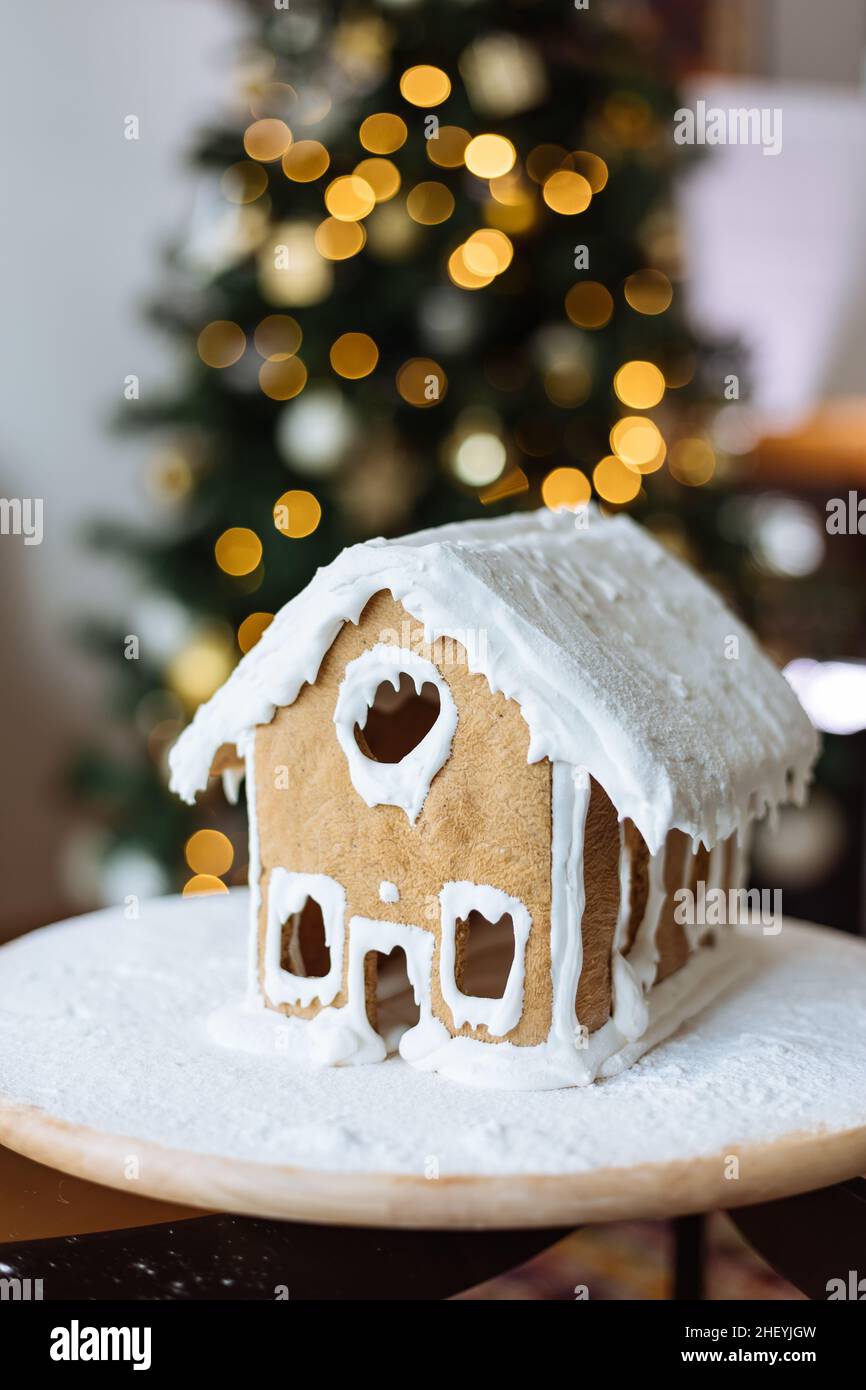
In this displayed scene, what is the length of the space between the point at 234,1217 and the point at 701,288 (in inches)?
105

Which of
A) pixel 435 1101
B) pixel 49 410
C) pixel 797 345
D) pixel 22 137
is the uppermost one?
pixel 22 137

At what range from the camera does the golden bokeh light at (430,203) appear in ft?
7.10

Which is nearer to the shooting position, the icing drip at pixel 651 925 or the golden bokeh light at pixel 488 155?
the icing drip at pixel 651 925

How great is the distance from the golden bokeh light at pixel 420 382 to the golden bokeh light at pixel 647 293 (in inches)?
13.6

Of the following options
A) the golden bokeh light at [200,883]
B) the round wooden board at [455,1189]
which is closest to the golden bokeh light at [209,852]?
A: the golden bokeh light at [200,883]

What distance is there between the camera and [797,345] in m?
3.08

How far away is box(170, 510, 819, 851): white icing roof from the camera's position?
91cm

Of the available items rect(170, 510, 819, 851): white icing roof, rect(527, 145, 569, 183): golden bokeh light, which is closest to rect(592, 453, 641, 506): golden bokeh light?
rect(527, 145, 569, 183): golden bokeh light

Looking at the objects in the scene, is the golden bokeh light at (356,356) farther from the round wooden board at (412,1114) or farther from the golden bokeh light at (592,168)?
the round wooden board at (412,1114)

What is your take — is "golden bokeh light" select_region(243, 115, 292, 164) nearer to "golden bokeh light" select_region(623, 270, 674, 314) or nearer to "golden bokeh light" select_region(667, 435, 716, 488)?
"golden bokeh light" select_region(623, 270, 674, 314)

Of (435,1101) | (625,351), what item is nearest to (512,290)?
(625,351)

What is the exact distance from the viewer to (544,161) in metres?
2.22

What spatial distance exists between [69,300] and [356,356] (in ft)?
3.33
